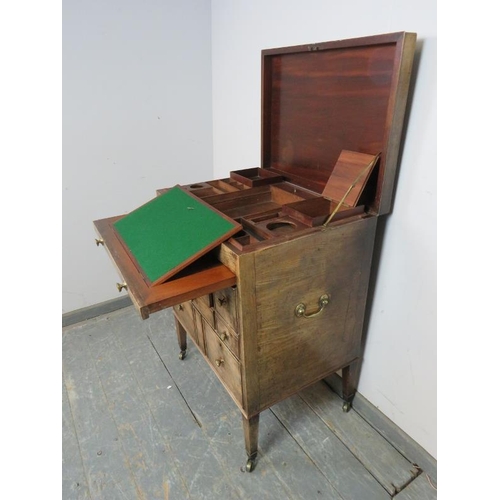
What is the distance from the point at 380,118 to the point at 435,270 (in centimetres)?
50

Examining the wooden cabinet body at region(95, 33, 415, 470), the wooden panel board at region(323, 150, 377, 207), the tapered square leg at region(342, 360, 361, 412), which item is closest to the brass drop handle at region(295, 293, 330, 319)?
the wooden cabinet body at region(95, 33, 415, 470)

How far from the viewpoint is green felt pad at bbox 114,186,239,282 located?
1028 mm

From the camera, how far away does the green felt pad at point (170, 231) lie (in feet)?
3.37

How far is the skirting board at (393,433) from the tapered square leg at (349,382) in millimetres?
46

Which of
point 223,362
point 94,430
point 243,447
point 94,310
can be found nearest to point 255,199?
point 223,362

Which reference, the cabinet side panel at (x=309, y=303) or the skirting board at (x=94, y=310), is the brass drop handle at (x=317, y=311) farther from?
the skirting board at (x=94, y=310)

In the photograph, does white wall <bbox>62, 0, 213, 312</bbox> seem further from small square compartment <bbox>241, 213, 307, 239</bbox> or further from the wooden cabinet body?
small square compartment <bbox>241, 213, 307, 239</bbox>

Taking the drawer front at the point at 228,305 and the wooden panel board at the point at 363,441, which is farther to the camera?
the wooden panel board at the point at 363,441

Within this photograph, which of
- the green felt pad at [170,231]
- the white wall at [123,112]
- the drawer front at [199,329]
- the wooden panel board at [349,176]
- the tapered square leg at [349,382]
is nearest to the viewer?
the green felt pad at [170,231]

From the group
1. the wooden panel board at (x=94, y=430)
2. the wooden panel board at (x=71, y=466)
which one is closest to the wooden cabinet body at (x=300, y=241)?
the wooden panel board at (x=94, y=430)

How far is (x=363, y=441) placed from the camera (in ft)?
4.89

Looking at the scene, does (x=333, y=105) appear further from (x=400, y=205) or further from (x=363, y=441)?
(x=363, y=441)
